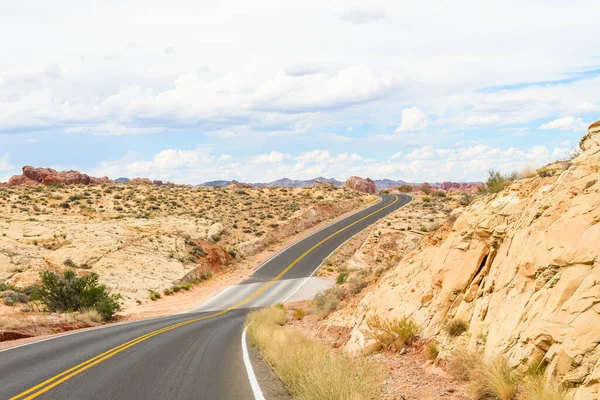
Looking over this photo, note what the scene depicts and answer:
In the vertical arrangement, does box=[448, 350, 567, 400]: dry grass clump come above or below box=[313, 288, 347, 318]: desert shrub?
above

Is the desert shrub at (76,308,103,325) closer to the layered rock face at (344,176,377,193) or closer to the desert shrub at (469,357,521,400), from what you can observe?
the desert shrub at (469,357,521,400)

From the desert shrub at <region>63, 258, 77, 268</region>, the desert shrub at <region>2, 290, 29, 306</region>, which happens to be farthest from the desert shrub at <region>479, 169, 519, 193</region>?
the desert shrub at <region>63, 258, 77, 268</region>

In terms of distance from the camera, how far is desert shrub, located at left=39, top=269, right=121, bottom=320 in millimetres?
26109

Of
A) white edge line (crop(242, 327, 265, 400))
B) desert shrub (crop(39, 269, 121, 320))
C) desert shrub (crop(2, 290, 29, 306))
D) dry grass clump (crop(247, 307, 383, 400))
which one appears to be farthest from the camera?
desert shrub (crop(2, 290, 29, 306))

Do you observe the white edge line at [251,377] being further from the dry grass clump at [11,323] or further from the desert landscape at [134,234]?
the dry grass clump at [11,323]

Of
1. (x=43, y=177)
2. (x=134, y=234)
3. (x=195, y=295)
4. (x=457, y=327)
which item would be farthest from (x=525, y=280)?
(x=43, y=177)

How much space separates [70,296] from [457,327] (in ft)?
75.6

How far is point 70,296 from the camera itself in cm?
2666

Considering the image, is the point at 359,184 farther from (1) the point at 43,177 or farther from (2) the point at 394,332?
(2) the point at 394,332

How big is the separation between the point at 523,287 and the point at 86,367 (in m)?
9.63

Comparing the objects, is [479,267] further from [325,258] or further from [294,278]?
[325,258]

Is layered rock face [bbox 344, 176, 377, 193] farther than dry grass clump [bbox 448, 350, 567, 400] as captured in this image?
Yes

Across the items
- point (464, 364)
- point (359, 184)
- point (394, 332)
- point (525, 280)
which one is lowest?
point (394, 332)

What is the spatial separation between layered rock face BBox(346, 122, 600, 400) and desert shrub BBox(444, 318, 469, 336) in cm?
12
